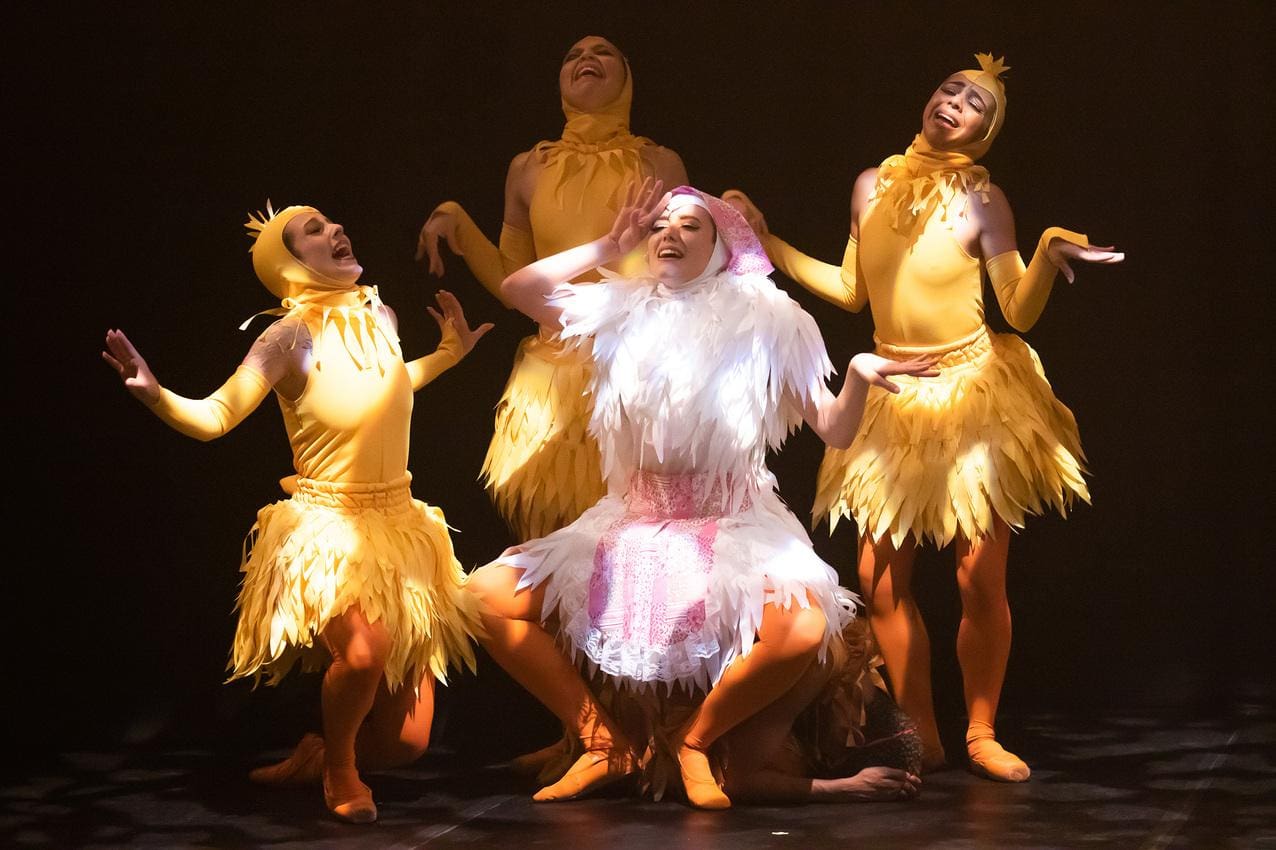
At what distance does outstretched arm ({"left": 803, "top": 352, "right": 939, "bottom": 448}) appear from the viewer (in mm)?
3832

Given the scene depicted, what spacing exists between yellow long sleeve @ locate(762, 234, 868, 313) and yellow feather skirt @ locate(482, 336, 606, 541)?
51 centimetres

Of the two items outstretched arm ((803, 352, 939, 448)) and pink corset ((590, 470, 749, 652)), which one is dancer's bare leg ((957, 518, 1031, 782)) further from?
pink corset ((590, 470, 749, 652))

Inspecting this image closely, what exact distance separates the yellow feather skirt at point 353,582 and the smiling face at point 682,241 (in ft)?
2.26

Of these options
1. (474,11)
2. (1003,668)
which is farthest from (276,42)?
(1003,668)

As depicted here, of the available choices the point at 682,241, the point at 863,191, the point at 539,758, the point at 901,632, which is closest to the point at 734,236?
the point at 682,241

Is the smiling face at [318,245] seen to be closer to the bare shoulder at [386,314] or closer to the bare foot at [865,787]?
the bare shoulder at [386,314]

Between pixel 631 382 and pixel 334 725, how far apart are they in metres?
0.89

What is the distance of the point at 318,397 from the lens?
4.03 meters

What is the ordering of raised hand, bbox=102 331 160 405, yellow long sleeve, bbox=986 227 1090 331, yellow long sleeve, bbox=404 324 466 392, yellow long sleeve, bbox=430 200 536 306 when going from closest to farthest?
raised hand, bbox=102 331 160 405, yellow long sleeve, bbox=986 227 1090 331, yellow long sleeve, bbox=404 324 466 392, yellow long sleeve, bbox=430 200 536 306

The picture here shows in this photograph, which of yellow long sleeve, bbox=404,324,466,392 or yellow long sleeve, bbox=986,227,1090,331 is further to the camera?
yellow long sleeve, bbox=404,324,466,392

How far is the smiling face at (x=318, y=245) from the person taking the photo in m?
4.07

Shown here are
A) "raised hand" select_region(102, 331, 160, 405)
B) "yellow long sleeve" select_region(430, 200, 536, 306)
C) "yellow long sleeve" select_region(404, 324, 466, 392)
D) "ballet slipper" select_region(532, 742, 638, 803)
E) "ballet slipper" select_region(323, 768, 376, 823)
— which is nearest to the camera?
"raised hand" select_region(102, 331, 160, 405)

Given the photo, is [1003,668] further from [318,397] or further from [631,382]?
[318,397]

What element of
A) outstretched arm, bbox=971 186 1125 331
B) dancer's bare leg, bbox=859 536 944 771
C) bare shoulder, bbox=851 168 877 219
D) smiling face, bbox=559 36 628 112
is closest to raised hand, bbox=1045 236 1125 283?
outstretched arm, bbox=971 186 1125 331
